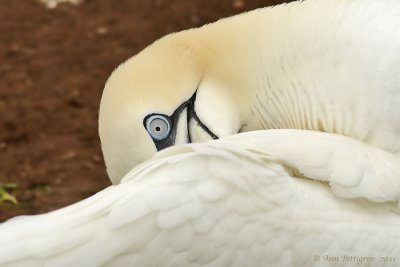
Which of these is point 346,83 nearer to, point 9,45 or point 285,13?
point 285,13

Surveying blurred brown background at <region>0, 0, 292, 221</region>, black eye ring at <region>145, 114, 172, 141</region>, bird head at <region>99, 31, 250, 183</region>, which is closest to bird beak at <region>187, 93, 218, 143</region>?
bird head at <region>99, 31, 250, 183</region>

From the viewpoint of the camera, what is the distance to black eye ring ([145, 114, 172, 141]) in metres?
3.18

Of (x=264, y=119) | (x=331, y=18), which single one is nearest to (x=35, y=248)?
(x=264, y=119)

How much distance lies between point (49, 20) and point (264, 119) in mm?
3788

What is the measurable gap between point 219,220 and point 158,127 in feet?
2.54

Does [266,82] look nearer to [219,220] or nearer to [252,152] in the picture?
[252,152]

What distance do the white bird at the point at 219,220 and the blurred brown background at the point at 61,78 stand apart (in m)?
2.46

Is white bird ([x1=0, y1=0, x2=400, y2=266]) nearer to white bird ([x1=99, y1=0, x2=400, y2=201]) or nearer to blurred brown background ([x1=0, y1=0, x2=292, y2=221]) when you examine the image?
white bird ([x1=99, y1=0, x2=400, y2=201])

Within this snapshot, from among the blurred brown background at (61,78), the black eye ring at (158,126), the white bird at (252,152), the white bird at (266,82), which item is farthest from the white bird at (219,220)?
the blurred brown background at (61,78)

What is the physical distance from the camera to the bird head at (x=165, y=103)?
3150 mm

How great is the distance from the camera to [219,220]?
2.51 m


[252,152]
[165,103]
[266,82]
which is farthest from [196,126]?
[252,152]

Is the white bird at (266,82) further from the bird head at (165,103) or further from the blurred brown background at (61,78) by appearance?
the blurred brown background at (61,78)

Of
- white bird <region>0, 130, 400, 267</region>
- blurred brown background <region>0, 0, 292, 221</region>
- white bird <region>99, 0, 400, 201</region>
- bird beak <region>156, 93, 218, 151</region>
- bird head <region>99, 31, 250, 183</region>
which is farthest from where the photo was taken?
blurred brown background <region>0, 0, 292, 221</region>
